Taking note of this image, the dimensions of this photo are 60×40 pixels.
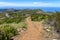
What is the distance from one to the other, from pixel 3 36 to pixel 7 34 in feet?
3.06

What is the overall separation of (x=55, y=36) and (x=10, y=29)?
121 inches

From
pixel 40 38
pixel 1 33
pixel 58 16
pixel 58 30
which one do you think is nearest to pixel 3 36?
pixel 1 33

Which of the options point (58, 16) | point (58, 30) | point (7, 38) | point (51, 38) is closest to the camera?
point (7, 38)

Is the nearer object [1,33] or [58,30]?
[1,33]

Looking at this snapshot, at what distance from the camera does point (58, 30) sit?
53.6 feet

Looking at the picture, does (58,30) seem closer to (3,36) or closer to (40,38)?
(40,38)

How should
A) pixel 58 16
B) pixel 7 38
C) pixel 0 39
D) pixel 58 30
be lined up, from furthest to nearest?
1. pixel 58 16
2. pixel 58 30
3. pixel 7 38
4. pixel 0 39

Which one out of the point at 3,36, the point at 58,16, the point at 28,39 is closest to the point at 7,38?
the point at 3,36

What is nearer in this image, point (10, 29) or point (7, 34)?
point (7, 34)

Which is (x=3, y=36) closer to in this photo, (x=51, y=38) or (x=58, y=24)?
(x=51, y=38)

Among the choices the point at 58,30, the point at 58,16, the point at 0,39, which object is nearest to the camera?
the point at 0,39

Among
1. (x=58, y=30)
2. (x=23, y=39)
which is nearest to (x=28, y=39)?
(x=23, y=39)

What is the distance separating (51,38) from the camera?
14336 millimetres

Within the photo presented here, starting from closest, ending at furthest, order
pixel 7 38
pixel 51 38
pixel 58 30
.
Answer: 1. pixel 7 38
2. pixel 51 38
3. pixel 58 30
